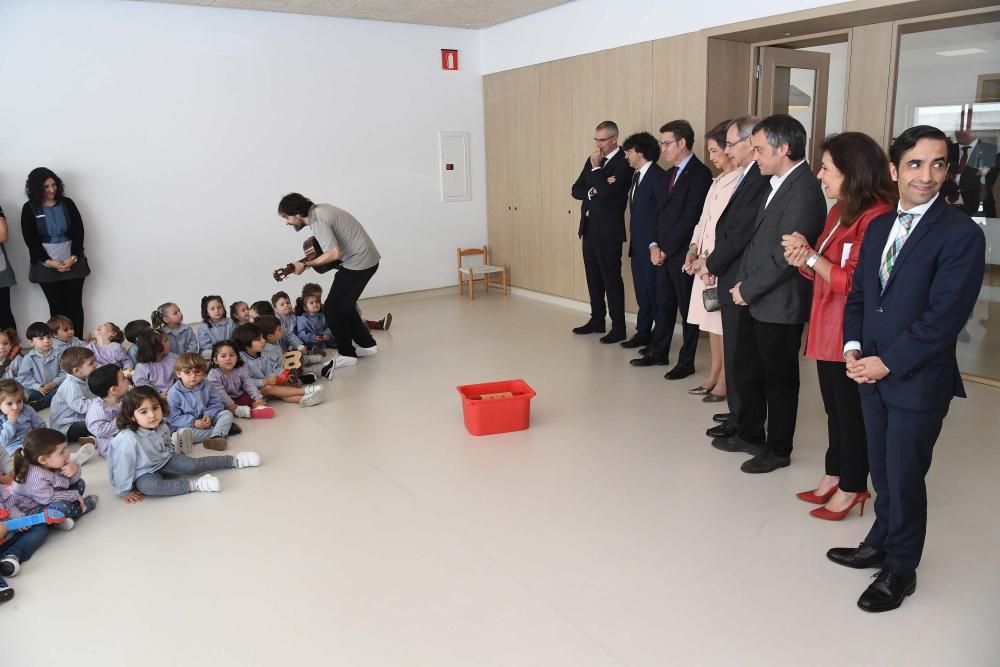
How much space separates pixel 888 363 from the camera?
249 centimetres

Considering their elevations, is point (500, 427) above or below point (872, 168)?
below

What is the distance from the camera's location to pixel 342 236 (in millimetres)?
6066

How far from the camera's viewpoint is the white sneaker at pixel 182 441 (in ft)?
14.0

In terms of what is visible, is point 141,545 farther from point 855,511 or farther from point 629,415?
point 855,511

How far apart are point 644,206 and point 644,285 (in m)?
0.64

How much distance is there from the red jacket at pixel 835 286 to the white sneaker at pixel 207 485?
2.89 m

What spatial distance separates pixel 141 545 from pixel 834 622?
9.35ft

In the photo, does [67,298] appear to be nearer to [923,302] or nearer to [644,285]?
[644,285]

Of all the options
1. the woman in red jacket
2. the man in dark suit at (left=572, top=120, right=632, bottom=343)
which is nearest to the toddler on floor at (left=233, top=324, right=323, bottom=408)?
the man in dark suit at (left=572, top=120, right=632, bottom=343)

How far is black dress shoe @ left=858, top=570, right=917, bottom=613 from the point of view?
267 cm

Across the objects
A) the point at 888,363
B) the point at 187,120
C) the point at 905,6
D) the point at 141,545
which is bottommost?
the point at 141,545

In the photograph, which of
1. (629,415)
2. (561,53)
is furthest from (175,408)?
(561,53)

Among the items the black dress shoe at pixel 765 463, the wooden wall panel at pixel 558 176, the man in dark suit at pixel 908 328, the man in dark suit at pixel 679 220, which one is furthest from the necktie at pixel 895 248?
the wooden wall panel at pixel 558 176

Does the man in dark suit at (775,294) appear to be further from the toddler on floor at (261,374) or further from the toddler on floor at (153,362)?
the toddler on floor at (153,362)
